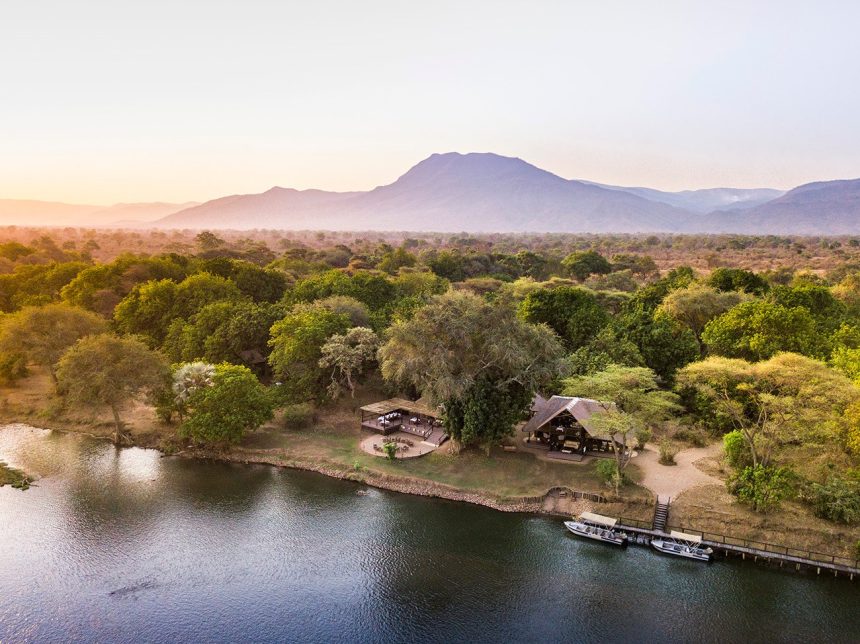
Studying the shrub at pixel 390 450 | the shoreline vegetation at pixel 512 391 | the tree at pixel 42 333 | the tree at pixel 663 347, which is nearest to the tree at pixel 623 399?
the shoreline vegetation at pixel 512 391

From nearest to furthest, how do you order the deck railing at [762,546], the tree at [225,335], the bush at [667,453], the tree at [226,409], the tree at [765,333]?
the deck railing at [762,546] < the bush at [667,453] < the tree at [226,409] < the tree at [765,333] < the tree at [225,335]

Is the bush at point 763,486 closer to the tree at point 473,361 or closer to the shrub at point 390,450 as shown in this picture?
the tree at point 473,361

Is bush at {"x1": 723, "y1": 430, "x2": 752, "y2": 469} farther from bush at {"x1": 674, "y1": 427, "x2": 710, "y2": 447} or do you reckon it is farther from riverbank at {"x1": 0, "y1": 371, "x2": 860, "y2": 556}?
bush at {"x1": 674, "y1": 427, "x2": 710, "y2": 447}

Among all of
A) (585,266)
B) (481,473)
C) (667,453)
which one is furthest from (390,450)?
(585,266)

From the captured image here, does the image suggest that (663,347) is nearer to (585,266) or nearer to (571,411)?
(571,411)

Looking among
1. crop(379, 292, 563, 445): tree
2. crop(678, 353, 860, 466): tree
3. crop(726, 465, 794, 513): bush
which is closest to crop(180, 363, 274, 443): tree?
crop(379, 292, 563, 445): tree
